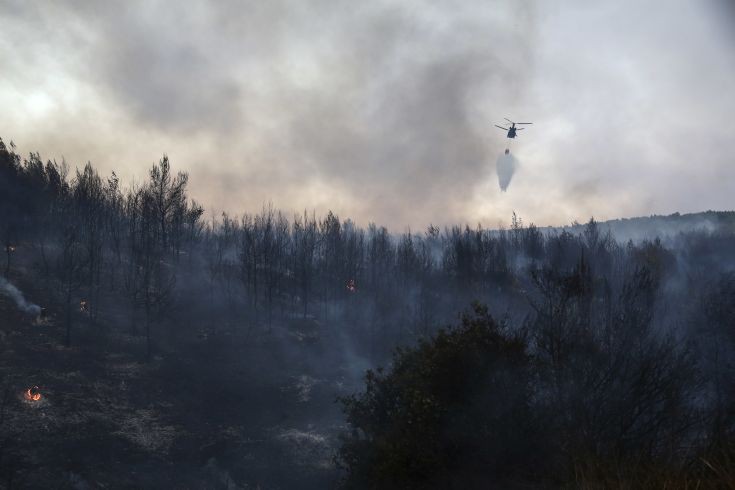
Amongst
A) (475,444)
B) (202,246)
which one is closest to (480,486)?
(475,444)

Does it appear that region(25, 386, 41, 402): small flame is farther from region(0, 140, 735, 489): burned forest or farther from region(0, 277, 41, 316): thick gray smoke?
region(0, 277, 41, 316): thick gray smoke

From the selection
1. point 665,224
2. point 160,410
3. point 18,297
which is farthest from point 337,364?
point 665,224

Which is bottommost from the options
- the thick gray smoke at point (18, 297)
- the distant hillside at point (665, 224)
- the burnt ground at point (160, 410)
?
the burnt ground at point (160, 410)

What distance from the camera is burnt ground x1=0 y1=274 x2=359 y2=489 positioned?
75.4 feet

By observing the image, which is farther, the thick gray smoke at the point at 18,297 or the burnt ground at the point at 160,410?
the thick gray smoke at the point at 18,297

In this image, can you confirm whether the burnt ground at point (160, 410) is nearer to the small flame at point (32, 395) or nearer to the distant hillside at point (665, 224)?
the small flame at point (32, 395)

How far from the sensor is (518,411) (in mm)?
12789

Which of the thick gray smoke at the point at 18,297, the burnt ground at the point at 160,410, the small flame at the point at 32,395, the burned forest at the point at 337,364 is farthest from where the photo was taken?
the thick gray smoke at the point at 18,297

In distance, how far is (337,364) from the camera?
4419 cm

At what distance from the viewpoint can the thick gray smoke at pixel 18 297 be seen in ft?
119

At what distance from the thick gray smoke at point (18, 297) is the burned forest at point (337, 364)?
206 millimetres

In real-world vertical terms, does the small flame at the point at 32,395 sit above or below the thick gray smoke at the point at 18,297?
below

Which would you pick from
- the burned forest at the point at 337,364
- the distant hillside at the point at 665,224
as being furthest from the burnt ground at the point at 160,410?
the distant hillside at the point at 665,224

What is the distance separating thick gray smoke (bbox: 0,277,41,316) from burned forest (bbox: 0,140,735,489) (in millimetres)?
206
